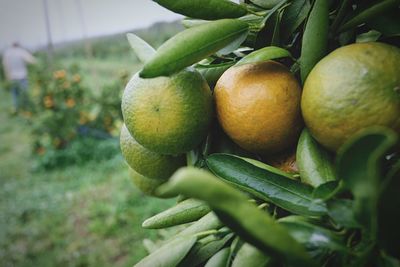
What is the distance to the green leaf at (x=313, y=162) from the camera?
0.52 meters

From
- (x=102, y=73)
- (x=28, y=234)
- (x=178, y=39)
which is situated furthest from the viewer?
(x=102, y=73)

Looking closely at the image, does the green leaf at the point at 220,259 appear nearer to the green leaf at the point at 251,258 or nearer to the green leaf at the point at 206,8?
the green leaf at the point at 251,258

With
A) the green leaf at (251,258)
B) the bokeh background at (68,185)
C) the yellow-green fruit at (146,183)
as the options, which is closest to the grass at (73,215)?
the bokeh background at (68,185)

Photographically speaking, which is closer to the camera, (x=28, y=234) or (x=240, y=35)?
(x=240, y=35)

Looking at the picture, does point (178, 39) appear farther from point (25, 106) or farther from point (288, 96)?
point (25, 106)

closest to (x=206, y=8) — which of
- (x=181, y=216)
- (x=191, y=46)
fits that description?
(x=191, y=46)

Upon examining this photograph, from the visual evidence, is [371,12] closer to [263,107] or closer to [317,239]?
[263,107]

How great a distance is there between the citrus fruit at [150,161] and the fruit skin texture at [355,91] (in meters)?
0.33

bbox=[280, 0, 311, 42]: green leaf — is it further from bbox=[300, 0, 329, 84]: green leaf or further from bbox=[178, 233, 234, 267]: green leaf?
bbox=[178, 233, 234, 267]: green leaf

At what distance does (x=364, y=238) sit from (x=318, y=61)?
0.26 meters

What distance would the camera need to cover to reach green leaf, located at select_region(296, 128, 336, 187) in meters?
0.52

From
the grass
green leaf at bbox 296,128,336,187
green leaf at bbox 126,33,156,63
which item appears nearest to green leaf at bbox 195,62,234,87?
green leaf at bbox 126,33,156,63

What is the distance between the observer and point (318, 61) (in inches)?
21.6

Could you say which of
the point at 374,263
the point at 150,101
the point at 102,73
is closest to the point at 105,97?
the point at 150,101
